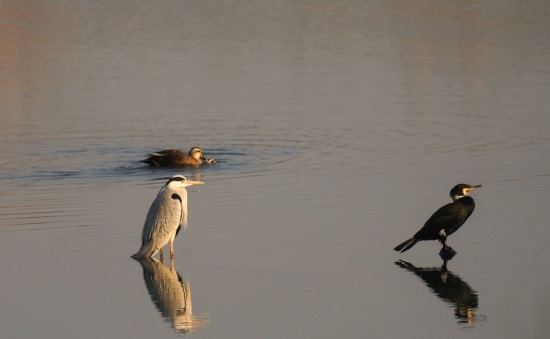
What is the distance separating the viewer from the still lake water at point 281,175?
404 inches

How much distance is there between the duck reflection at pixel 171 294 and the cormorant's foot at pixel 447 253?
250cm

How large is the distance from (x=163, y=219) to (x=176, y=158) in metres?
6.06

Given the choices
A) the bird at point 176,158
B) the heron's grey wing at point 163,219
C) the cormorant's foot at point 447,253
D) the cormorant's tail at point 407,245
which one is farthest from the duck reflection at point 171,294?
the bird at point 176,158

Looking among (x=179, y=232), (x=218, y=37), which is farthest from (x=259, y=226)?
(x=218, y=37)

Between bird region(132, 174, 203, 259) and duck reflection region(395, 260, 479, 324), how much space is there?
7.12 feet

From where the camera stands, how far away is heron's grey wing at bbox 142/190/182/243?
39.8ft

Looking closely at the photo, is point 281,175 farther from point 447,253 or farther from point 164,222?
point 447,253

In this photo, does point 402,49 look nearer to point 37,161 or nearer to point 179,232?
point 37,161

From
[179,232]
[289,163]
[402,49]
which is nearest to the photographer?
[179,232]

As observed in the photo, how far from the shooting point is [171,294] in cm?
1080

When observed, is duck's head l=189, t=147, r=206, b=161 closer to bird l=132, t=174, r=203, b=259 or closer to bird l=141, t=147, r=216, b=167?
bird l=141, t=147, r=216, b=167

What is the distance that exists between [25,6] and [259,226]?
30.9 meters

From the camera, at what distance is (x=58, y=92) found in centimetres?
2512

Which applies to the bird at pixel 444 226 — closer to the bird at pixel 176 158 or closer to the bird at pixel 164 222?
the bird at pixel 164 222
